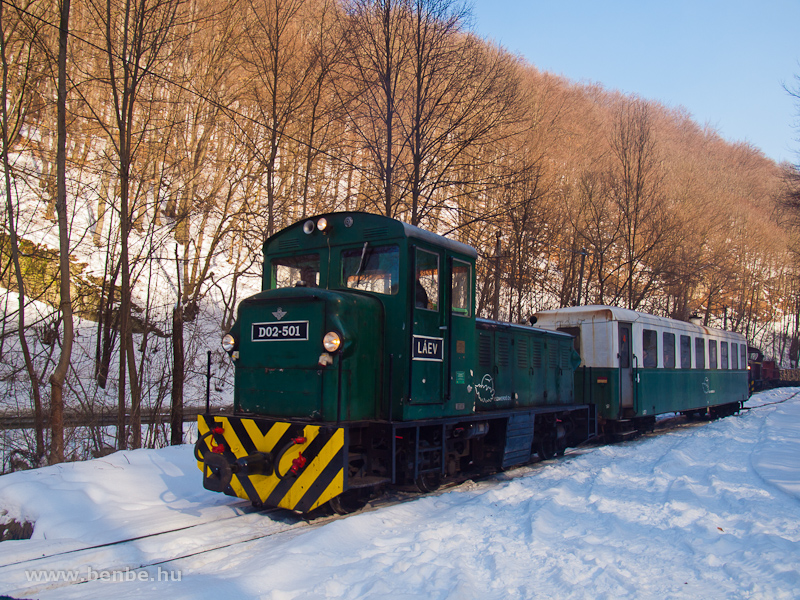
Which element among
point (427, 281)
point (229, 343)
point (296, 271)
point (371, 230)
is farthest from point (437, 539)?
point (296, 271)

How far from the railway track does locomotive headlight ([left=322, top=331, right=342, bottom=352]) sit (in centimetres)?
177

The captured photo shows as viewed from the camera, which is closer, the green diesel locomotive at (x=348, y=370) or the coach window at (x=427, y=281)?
the green diesel locomotive at (x=348, y=370)

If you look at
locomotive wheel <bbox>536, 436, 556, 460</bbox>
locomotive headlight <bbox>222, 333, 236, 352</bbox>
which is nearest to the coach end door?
locomotive wheel <bbox>536, 436, 556, 460</bbox>

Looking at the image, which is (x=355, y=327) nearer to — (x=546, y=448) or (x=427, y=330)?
(x=427, y=330)

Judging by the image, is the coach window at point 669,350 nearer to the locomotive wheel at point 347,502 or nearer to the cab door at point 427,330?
the cab door at point 427,330

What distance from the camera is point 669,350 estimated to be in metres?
13.9

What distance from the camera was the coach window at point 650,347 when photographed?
1273 centimetres

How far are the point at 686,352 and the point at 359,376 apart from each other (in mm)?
12332

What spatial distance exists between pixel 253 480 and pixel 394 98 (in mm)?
10738

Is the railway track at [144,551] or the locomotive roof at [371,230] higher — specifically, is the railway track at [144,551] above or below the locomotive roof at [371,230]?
below

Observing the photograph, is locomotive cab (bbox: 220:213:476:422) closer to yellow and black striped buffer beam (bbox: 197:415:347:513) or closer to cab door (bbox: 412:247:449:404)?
cab door (bbox: 412:247:449:404)

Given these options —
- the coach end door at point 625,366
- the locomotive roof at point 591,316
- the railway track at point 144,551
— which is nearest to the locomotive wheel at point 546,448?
the coach end door at point 625,366

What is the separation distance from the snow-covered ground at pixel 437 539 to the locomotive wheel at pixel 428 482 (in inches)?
8.2

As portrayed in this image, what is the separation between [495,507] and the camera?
6066 mm
